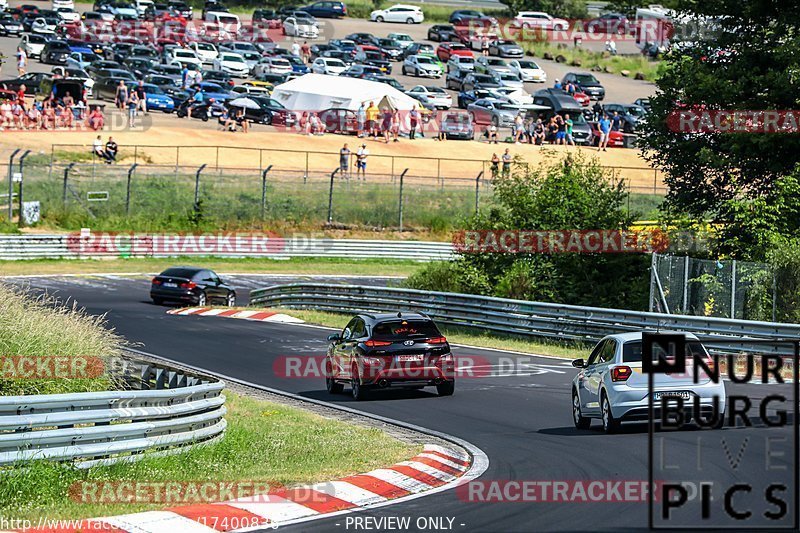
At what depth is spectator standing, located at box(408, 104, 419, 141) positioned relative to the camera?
6519 centimetres

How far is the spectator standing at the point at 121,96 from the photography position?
203 ft

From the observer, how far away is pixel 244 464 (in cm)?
1355

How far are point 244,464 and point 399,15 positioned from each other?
288ft

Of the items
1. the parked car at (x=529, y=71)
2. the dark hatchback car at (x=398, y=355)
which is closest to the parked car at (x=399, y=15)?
the parked car at (x=529, y=71)

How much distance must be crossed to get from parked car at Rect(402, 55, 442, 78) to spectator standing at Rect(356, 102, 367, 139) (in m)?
15.4

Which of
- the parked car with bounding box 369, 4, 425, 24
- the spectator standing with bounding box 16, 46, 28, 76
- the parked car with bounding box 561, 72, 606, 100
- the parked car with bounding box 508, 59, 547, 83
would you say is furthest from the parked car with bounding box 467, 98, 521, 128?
the parked car with bounding box 369, 4, 425, 24

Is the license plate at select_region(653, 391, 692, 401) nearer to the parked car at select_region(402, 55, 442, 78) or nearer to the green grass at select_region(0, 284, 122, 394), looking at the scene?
the green grass at select_region(0, 284, 122, 394)

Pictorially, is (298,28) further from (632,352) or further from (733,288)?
(632,352)

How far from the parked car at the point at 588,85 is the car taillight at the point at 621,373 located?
62.0m

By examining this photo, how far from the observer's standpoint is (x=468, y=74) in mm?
75250

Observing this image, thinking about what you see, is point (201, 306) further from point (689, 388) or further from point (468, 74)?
point (468, 74)

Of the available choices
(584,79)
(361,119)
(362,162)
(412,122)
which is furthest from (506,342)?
(584,79)

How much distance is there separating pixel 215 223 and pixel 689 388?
39968 mm

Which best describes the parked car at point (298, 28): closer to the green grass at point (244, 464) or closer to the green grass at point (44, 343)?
the green grass at point (244, 464)
